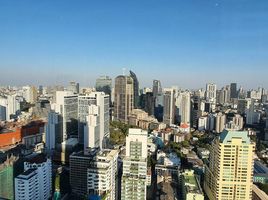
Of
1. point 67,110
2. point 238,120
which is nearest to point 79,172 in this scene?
point 67,110

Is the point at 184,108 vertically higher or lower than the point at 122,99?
lower

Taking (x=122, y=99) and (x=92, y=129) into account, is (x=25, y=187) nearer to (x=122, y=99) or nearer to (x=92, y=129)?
(x=92, y=129)

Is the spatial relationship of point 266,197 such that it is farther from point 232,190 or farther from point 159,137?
point 159,137

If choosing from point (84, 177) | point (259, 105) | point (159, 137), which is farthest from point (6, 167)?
point (259, 105)

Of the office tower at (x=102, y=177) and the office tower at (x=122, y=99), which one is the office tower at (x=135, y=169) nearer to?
the office tower at (x=102, y=177)

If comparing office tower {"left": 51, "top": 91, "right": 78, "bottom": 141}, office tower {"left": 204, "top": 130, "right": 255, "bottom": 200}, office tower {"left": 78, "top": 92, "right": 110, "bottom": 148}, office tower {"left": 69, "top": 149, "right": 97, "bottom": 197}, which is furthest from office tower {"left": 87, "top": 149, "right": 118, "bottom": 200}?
office tower {"left": 51, "top": 91, "right": 78, "bottom": 141}

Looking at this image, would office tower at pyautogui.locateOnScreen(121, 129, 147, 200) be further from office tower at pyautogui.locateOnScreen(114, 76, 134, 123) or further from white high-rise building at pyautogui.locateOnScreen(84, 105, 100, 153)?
office tower at pyautogui.locateOnScreen(114, 76, 134, 123)
